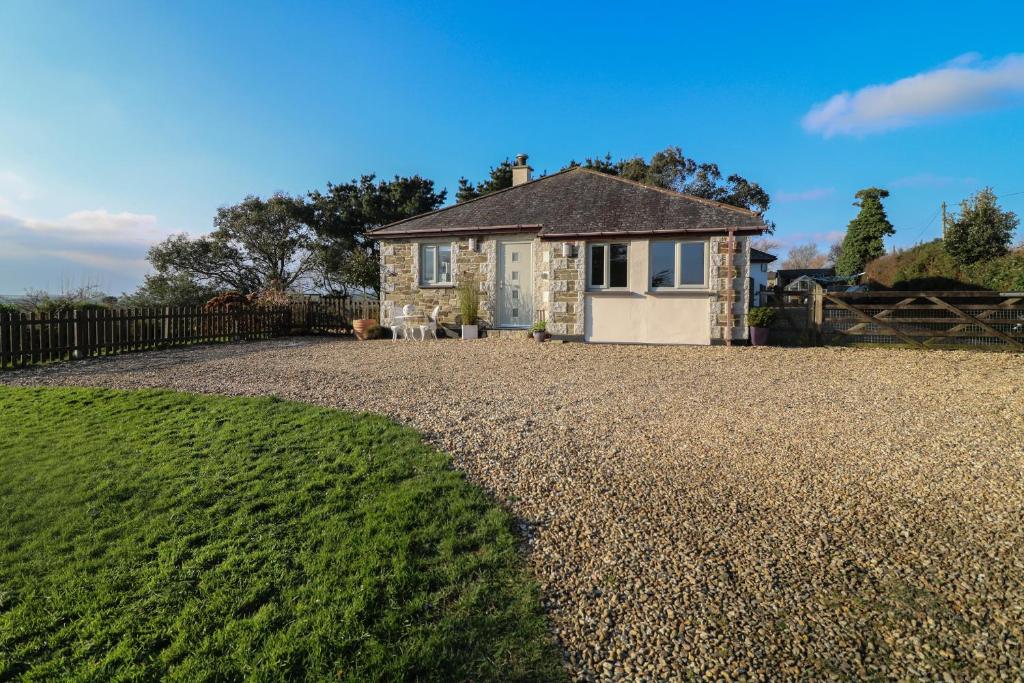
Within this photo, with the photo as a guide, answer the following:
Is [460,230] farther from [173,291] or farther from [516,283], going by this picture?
[173,291]

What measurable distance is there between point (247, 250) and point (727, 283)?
2328 centimetres

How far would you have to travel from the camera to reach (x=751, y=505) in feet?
11.8

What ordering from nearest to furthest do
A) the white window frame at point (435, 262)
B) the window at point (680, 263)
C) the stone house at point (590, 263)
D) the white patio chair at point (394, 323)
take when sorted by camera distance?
the stone house at point (590, 263)
the window at point (680, 263)
the white patio chair at point (394, 323)
the white window frame at point (435, 262)

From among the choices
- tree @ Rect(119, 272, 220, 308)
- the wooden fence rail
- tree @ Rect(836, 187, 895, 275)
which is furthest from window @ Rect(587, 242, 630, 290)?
tree @ Rect(836, 187, 895, 275)

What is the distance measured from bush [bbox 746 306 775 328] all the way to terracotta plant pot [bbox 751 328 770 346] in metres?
0.10

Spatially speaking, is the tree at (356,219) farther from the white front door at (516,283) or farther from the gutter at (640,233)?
the gutter at (640,233)

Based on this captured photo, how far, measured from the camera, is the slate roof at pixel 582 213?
1244 cm

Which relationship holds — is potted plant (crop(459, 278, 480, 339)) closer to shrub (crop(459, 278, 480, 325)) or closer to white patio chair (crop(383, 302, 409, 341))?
shrub (crop(459, 278, 480, 325))

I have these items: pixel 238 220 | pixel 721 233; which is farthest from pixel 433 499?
pixel 238 220

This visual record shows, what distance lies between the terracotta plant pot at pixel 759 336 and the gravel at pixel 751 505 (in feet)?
12.8

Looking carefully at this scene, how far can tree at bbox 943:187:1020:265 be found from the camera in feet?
55.7

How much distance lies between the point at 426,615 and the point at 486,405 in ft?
13.2

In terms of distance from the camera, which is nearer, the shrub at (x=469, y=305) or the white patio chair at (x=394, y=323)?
the shrub at (x=469, y=305)

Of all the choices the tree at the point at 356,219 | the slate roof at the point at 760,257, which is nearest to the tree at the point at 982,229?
the slate roof at the point at 760,257
